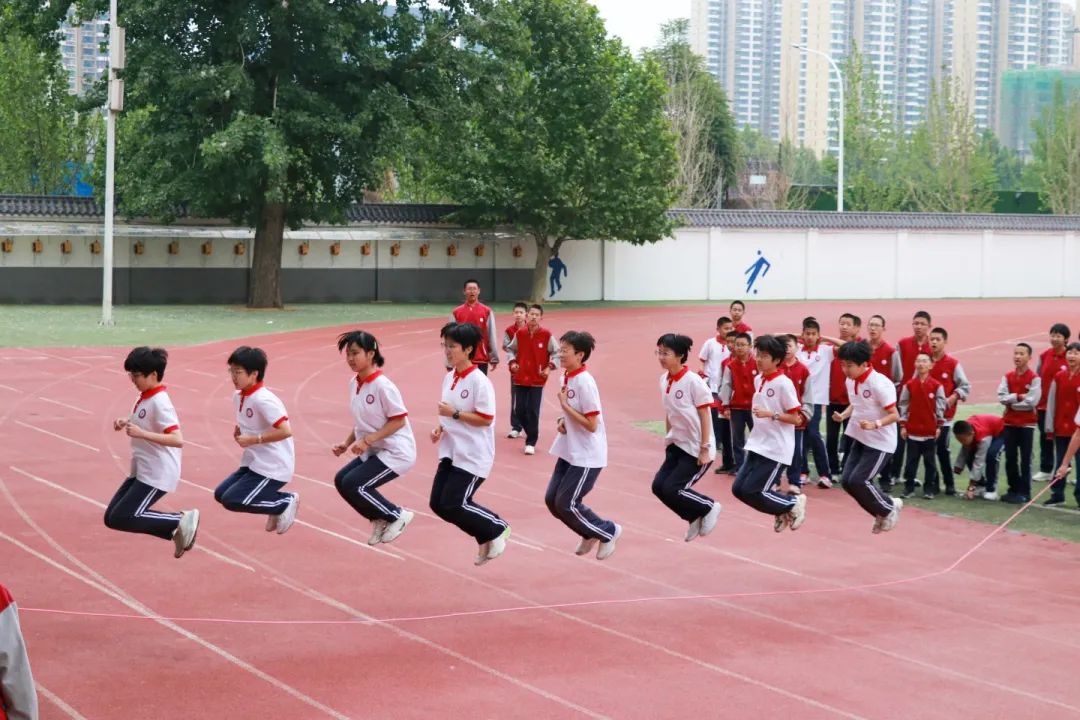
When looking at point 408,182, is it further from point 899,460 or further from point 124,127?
point 899,460

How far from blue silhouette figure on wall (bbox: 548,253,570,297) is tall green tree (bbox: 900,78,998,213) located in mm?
24146

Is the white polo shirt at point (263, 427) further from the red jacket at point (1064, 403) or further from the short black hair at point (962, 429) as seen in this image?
the red jacket at point (1064, 403)

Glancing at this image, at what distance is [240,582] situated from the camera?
10133 millimetres

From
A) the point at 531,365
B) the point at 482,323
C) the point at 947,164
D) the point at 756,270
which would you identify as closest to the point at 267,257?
the point at 756,270

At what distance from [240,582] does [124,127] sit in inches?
1326

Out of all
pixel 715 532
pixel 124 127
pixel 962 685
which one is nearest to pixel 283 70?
pixel 124 127

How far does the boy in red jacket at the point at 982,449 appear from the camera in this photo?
14.1 m

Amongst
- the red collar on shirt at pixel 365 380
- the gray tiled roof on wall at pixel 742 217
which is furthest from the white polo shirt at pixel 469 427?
the gray tiled roof on wall at pixel 742 217

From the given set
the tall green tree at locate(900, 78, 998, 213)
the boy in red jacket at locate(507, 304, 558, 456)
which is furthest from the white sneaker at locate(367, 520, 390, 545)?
the tall green tree at locate(900, 78, 998, 213)

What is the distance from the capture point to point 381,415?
30.9 ft

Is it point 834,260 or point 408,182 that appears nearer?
point 834,260

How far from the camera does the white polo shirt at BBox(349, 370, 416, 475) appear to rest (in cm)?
936

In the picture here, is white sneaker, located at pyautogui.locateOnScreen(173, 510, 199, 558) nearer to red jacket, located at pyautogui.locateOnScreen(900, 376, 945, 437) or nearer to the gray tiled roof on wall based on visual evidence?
red jacket, located at pyautogui.locateOnScreen(900, 376, 945, 437)

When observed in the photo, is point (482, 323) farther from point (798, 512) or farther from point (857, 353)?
point (798, 512)
